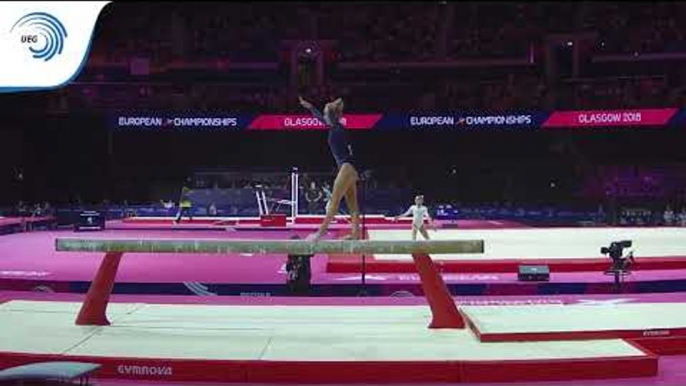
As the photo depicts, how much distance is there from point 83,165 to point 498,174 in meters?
13.9

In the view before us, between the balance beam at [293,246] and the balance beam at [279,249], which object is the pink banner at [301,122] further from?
the balance beam at [293,246]

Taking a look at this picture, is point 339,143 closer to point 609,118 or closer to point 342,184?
point 342,184

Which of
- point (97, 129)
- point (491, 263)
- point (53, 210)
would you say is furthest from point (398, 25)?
point (491, 263)

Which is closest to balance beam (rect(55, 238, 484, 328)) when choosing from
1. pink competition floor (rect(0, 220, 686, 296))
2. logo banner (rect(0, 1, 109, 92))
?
logo banner (rect(0, 1, 109, 92))

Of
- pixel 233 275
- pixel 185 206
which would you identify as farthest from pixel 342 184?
pixel 185 206

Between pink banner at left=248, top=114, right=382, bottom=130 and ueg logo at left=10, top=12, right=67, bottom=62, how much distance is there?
17.0 metres

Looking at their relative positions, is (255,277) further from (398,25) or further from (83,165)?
(398,25)

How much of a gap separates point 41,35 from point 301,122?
1775 centimetres

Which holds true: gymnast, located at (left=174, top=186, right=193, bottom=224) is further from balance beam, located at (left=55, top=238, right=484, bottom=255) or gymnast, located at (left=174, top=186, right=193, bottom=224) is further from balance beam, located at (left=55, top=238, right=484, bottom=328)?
balance beam, located at (left=55, top=238, right=484, bottom=255)

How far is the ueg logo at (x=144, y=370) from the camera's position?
5391 millimetres

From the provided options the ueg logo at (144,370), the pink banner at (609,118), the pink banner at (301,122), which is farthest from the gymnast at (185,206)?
the ueg logo at (144,370)

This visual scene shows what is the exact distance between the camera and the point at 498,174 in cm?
2481

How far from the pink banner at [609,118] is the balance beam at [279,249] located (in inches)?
710

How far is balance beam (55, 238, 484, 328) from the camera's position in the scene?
608 cm
